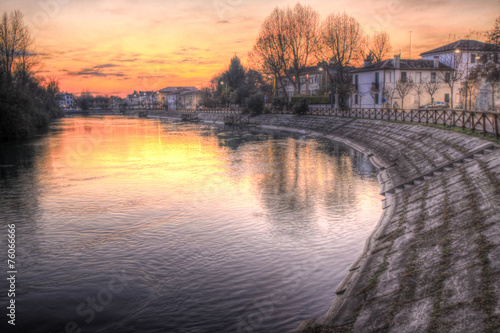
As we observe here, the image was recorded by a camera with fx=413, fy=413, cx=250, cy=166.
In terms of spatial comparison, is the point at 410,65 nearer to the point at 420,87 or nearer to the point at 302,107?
the point at 420,87

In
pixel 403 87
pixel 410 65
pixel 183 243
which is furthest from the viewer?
pixel 410 65

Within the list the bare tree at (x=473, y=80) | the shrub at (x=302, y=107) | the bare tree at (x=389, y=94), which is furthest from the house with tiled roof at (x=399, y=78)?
the shrub at (x=302, y=107)

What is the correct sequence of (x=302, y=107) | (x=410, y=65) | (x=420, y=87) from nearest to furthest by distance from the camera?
(x=420, y=87), (x=302, y=107), (x=410, y=65)

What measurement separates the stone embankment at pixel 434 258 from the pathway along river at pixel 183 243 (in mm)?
923

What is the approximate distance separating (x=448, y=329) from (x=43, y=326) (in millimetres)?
8916

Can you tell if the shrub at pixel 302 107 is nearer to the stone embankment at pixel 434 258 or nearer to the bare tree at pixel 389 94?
the bare tree at pixel 389 94

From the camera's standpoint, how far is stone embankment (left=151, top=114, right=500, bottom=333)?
26.2ft

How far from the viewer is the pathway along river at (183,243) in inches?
410

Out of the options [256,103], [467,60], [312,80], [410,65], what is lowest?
[256,103]

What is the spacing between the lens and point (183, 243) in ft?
50.1

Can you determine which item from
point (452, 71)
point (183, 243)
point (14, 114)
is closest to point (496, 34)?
point (452, 71)

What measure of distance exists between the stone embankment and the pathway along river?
92 cm

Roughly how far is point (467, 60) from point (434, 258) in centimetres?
4547

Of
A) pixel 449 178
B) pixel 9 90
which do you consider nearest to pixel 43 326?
pixel 449 178
